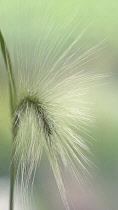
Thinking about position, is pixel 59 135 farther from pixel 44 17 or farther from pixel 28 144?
pixel 44 17

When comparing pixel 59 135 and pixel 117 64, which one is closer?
pixel 59 135

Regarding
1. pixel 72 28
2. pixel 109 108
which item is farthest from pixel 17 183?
pixel 72 28

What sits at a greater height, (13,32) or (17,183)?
(13,32)
